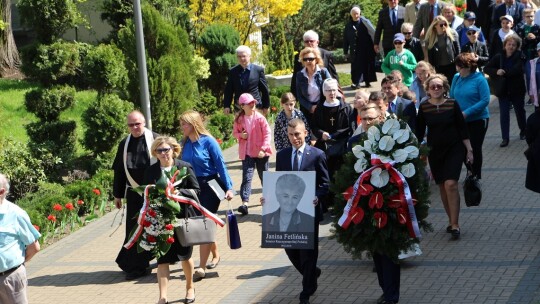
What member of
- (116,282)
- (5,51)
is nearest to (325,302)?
(116,282)

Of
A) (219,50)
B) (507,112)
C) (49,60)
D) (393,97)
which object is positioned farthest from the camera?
(219,50)

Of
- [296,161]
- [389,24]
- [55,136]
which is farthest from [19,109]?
[296,161]

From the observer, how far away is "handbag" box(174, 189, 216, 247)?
10.2m

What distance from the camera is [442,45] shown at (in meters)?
18.3

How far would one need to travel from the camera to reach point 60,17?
1636 cm

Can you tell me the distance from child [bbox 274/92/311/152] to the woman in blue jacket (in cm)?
198

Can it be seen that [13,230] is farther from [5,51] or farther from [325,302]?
[5,51]

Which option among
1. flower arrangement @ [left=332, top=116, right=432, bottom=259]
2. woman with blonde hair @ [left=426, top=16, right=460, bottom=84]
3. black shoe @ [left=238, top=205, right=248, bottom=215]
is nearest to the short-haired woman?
woman with blonde hair @ [left=426, top=16, right=460, bottom=84]

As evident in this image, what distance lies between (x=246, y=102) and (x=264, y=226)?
4028 millimetres

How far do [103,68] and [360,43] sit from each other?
7.70m

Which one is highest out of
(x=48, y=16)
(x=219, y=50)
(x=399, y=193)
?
(x=48, y=16)

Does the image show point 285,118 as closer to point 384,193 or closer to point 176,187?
point 176,187

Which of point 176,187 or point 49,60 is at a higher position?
point 49,60

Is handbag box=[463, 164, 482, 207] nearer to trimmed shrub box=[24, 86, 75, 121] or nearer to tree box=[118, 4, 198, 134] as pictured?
trimmed shrub box=[24, 86, 75, 121]
